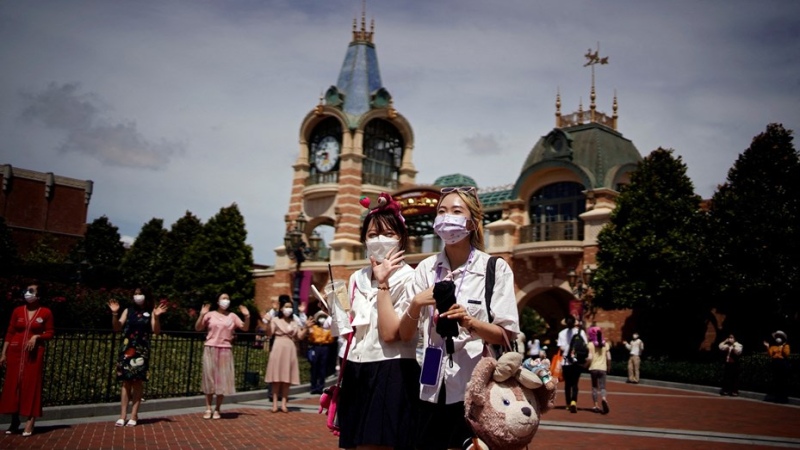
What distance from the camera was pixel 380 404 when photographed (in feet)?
12.7

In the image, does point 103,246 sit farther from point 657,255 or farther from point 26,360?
point 26,360

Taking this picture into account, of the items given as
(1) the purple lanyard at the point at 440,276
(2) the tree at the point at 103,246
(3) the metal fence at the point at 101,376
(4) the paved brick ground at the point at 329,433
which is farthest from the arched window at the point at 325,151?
(1) the purple lanyard at the point at 440,276

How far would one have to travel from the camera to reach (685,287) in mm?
22562

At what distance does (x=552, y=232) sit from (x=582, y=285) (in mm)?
4408

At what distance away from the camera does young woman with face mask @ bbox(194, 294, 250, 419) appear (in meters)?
9.74

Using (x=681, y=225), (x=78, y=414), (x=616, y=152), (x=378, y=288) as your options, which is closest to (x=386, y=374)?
(x=378, y=288)

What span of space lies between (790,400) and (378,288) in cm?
1517

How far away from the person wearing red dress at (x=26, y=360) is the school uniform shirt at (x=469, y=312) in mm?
5912

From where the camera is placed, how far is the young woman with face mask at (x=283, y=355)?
36.6 ft

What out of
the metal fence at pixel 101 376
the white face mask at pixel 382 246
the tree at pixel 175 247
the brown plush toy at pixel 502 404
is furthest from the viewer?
the tree at pixel 175 247

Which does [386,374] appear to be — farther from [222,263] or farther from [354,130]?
[222,263]

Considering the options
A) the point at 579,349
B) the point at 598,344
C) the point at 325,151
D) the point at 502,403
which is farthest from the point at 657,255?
the point at 325,151

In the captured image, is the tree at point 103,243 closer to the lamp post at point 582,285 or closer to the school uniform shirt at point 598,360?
the lamp post at point 582,285

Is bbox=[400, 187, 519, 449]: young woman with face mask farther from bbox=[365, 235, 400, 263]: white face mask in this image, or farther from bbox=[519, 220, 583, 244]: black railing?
bbox=[519, 220, 583, 244]: black railing
